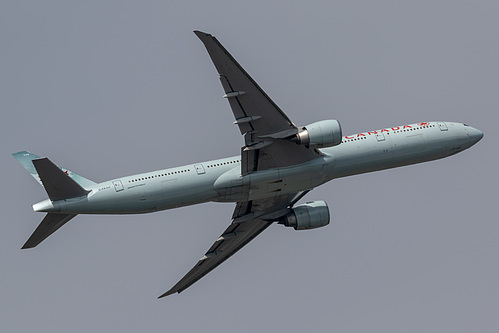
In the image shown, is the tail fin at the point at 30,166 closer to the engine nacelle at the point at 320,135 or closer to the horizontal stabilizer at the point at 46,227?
the horizontal stabilizer at the point at 46,227

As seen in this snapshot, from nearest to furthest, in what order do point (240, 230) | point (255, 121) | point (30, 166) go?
1. point (255, 121)
2. point (30, 166)
3. point (240, 230)

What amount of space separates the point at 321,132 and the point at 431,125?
10971 millimetres

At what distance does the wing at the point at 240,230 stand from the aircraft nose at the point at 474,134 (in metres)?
13.2

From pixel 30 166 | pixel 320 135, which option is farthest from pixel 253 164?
pixel 30 166

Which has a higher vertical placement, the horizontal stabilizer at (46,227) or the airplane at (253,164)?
the airplane at (253,164)

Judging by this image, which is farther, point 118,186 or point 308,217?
point 308,217

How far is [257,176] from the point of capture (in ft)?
191

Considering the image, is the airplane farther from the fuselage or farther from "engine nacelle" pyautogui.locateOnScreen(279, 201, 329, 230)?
"engine nacelle" pyautogui.locateOnScreen(279, 201, 329, 230)

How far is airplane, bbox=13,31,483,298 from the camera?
54719 millimetres

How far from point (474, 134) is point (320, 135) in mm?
14718

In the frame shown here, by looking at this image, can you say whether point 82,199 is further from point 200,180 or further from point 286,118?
point 286,118

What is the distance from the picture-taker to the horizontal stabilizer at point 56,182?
53219 mm

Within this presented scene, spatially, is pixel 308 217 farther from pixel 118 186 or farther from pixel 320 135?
pixel 118 186

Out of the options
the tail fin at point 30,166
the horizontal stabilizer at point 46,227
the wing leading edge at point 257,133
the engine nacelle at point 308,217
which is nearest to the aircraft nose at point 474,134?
the engine nacelle at point 308,217
